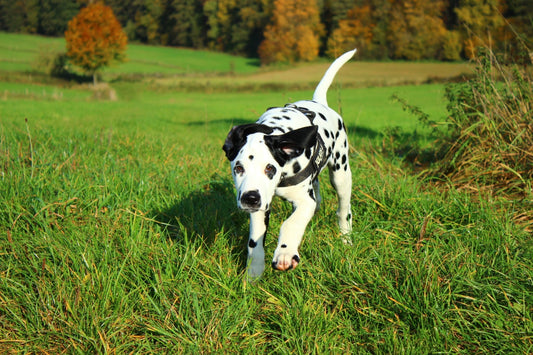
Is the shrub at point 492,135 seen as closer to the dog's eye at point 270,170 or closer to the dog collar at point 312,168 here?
the dog collar at point 312,168

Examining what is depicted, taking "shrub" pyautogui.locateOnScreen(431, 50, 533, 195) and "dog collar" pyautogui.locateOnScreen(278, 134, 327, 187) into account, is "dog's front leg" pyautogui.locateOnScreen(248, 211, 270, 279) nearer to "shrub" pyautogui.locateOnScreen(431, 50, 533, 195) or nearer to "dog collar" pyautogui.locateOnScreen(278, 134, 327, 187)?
"dog collar" pyautogui.locateOnScreen(278, 134, 327, 187)

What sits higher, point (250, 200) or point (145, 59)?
point (250, 200)

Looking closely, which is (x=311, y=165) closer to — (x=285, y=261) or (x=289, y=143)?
(x=289, y=143)

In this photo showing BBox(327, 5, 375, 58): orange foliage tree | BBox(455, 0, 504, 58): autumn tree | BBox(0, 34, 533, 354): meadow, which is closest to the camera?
BBox(0, 34, 533, 354): meadow

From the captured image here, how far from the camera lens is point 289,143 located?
11.0 ft

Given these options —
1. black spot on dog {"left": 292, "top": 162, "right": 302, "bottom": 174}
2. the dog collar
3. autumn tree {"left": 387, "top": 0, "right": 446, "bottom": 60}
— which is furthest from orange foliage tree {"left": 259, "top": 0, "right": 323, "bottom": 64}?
black spot on dog {"left": 292, "top": 162, "right": 302, "bottom": 174}

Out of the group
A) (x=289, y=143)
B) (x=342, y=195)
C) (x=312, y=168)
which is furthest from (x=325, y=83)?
(x=289, y=143)

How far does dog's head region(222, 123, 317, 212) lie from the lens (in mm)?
3074

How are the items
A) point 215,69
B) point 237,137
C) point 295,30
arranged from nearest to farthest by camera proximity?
point 237,137 < point 295,30 < point 215,69

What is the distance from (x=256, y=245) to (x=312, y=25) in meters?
40.3

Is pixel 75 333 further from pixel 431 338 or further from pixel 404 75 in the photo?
pixel 404 75

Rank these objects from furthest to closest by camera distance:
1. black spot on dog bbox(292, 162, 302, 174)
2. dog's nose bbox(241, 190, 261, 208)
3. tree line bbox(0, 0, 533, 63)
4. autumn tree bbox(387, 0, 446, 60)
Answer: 1. autumn tree bbox(387, 0, 446, 60)
2. tree line bbox(0, 0, 533, 63)
3. black spot on dog bbox(292, 162, 302, 174)
4. dog's nose bbox(241, 190, 261, 208)

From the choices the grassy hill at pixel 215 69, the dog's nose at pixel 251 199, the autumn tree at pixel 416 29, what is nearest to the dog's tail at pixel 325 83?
the dog's nose at pixel 251 199

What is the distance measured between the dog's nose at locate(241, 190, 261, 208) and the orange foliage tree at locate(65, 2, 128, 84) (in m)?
52.4
